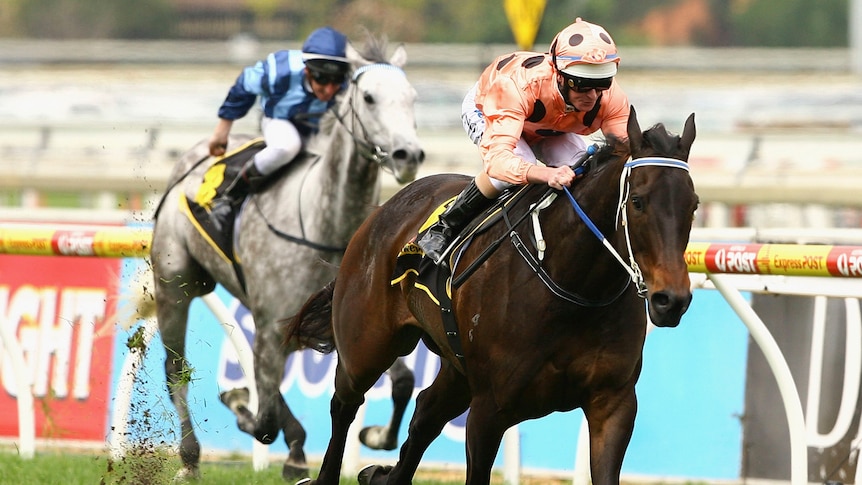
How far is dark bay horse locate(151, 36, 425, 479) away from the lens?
19.8ft

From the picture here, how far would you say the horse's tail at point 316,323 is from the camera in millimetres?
5625

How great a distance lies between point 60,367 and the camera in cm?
773

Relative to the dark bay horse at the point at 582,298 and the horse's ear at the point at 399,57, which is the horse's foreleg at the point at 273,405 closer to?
the horse's ear at the point at 399,57

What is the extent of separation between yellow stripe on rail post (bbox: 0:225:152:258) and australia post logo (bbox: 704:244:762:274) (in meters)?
2.82

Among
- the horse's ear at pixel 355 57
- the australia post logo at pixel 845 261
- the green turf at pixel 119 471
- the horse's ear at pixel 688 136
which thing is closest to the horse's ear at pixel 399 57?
the horse's ear at pixel 355 57

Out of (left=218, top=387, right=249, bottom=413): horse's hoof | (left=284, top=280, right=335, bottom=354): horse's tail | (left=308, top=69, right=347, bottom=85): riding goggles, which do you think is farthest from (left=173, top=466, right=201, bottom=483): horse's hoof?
(left=308, top=69, right=347, bottom=85): riding goggles

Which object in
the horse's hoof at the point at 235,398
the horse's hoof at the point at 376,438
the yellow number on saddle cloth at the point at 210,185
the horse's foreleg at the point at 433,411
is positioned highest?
the yellow number on saddle cloth at the point at 210,185

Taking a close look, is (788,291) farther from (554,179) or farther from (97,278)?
(97,278)

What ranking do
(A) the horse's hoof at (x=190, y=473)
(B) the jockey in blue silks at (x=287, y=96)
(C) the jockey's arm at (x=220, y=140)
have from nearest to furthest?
1. (A) the horse's hoof at (x=190, y=473)
2. (B) the jockey in blue silks at (x=287, y=96)
3. (C) the jockey's arm at (x=220, y=140)

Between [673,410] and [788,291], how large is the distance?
3.17 ft

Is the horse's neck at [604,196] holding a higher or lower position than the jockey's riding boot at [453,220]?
higher

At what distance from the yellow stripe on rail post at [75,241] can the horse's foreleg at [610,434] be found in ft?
10.2

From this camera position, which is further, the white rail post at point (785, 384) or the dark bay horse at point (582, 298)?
the white rail post at point (785, 384)

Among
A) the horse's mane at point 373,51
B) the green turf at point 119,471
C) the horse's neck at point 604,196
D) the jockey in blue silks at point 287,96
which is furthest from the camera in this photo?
the jockey in blue silks at point 287,96
